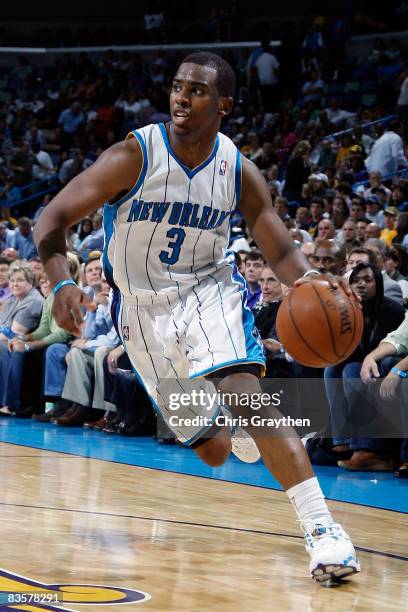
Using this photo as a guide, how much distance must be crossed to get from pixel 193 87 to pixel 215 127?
193mm

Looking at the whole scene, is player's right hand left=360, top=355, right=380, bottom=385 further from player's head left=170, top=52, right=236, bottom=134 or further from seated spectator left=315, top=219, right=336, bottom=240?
seated spectator left=315, top=219, right=336, bottom=240

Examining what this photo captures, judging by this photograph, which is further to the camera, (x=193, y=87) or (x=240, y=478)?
(x=240, y=478)

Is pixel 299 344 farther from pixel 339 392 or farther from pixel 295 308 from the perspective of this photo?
pixel 339 392

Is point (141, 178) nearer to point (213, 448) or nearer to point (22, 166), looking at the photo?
point (213, 448)

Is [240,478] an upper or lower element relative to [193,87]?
lower

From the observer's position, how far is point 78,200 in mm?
3627

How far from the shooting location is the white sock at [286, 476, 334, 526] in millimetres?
3559

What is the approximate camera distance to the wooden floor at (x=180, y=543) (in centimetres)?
327

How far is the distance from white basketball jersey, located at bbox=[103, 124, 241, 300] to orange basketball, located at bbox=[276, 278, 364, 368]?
45 cm

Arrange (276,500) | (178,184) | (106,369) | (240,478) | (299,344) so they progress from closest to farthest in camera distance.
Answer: (299,344)
(178,184)
(276,500)
(240,478)
(106,369)

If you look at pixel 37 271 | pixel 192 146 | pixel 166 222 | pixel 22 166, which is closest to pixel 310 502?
pixel 166 222

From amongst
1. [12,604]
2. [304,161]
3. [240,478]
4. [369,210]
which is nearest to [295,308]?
[12,604]

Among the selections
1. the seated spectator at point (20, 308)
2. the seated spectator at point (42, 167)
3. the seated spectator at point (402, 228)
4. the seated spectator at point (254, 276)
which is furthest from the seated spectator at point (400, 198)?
the seated spectator at point (42, 167)

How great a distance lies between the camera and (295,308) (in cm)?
362
